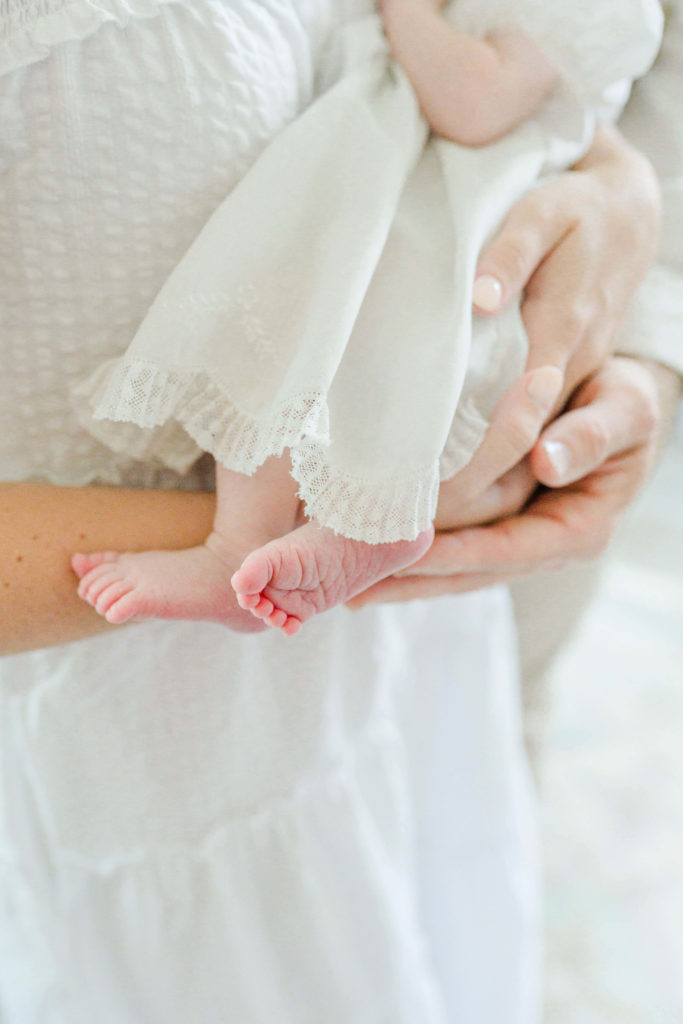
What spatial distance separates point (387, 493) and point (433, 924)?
65cm

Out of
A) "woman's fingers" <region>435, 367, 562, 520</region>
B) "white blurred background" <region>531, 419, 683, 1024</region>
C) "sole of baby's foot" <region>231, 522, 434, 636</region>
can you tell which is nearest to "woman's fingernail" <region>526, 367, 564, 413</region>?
"woman's fingers" <region>435, 367, 562, 520</region>

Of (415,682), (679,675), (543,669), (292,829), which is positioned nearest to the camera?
(292,829)

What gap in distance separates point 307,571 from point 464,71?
384mm

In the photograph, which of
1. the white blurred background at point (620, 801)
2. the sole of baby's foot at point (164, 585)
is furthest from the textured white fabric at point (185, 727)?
the white blurred background at point (620, 801)

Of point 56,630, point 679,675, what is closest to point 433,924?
point 56,630

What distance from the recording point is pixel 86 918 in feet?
2.40

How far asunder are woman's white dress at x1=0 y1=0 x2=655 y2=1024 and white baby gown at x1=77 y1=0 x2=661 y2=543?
0.04 meters

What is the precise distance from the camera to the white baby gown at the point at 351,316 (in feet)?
1.65

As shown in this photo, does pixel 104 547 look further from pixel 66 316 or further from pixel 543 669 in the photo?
pixel 543 669

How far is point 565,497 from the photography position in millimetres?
714

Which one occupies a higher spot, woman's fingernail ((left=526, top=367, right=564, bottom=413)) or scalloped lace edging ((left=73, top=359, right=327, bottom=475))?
scalloped lace edging ((left=73, top=359, right=327, bottom=475))

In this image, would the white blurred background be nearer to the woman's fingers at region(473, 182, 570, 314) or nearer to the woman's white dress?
the woman's white dress

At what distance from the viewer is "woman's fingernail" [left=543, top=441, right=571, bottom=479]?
0.63 metres

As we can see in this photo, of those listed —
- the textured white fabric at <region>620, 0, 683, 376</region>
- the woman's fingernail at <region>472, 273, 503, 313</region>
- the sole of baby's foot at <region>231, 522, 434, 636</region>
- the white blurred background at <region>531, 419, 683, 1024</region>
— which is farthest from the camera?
the white blurred background at <region>531, 419, 683, 1024</region>
